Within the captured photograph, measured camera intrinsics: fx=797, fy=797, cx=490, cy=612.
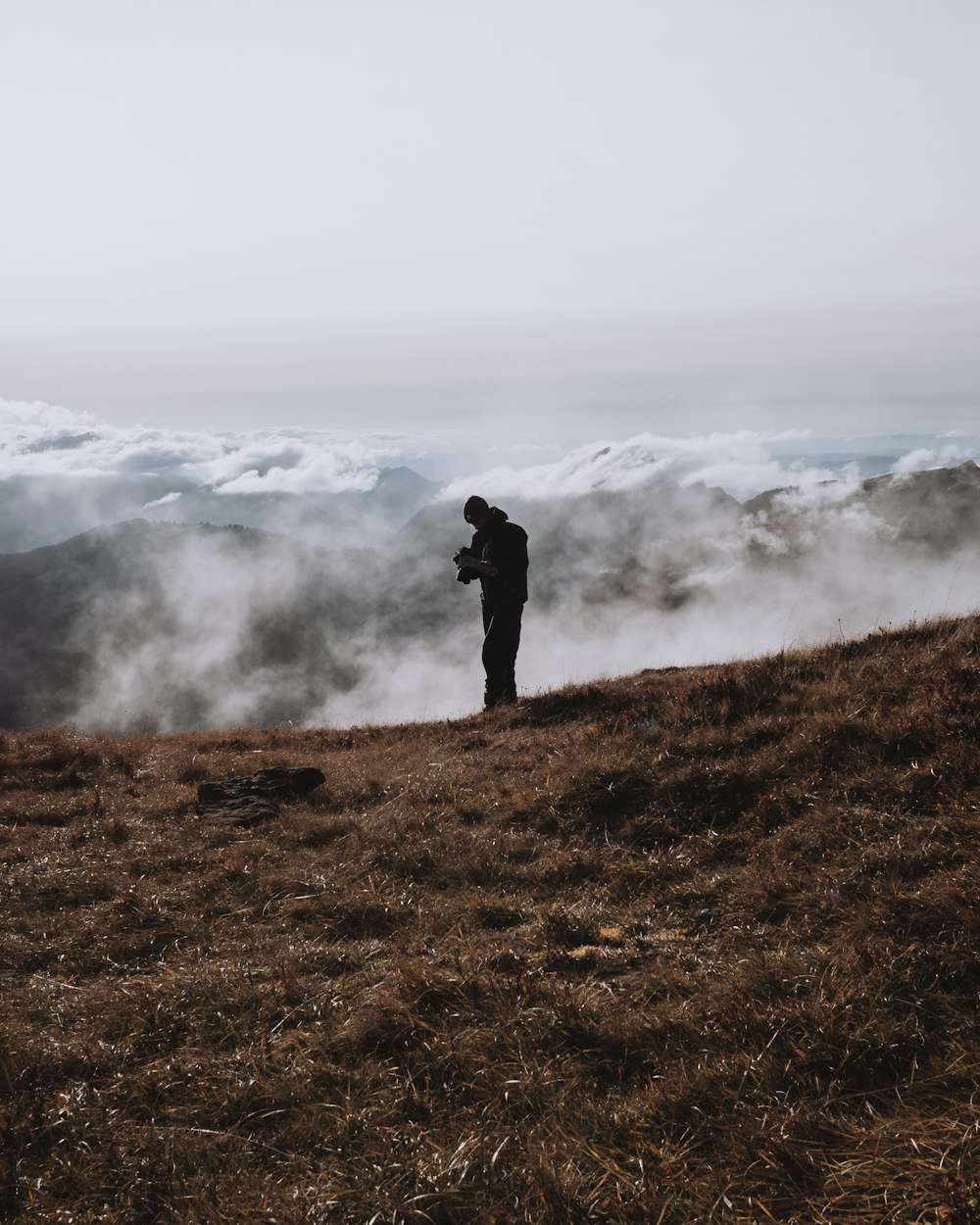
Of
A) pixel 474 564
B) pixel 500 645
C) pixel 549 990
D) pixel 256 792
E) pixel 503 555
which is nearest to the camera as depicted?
pixel 549 990

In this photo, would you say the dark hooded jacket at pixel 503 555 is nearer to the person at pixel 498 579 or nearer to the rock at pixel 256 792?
the person at pixel 498 579

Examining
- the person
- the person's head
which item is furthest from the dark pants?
the person's head

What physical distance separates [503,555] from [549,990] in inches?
382

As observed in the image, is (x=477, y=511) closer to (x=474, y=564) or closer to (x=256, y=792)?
Answer: (x=474, y=564)

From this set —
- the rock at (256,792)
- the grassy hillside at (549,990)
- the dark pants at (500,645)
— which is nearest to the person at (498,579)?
the dark pants at (500,645)

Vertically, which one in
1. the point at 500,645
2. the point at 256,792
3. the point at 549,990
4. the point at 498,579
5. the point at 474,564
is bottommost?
the point at 256,792

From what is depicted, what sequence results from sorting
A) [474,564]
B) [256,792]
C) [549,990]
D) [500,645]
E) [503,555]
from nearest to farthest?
1. [549,990]
2. [256,792]
3. [474,564]
4. [503,555]
5. [500,645]

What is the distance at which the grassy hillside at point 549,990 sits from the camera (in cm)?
314

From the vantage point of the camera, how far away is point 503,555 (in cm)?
1364

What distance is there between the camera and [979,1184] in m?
2.66

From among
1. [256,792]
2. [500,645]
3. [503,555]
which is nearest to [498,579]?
[503,555]

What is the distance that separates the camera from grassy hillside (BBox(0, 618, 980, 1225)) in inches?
124

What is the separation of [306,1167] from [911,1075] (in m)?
2.56

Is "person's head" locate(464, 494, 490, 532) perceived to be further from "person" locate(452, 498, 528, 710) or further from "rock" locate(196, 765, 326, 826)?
"rock" locate(196, 765, 326, 826)
